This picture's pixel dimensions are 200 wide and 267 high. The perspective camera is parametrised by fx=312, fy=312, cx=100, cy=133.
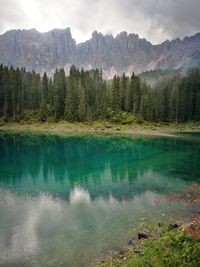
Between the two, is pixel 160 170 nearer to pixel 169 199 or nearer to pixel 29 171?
pixel 169 199

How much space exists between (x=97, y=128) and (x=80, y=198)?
10699 cm

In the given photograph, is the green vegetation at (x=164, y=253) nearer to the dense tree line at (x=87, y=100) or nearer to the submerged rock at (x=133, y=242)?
the submerged rock at (x=133, y=242)

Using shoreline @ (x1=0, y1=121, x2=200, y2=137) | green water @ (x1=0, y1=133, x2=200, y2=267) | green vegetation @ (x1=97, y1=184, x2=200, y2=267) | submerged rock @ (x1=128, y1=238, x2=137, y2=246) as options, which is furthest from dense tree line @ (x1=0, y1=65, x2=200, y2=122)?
green vegetation @ (x1=97, y1=184, x2=200, y2=267)

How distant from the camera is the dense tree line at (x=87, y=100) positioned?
160250mm

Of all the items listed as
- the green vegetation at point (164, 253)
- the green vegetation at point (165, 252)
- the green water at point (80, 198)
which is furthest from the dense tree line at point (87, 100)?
the green vegetation at point (164, 253)

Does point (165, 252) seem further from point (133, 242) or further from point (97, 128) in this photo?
point (97, 128)

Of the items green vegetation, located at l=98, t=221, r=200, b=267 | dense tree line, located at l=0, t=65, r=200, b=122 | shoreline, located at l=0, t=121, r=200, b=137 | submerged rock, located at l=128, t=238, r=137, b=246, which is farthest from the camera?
dense tree line, located at l=0, t=65, r=200, b=122

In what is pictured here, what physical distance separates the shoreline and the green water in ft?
169

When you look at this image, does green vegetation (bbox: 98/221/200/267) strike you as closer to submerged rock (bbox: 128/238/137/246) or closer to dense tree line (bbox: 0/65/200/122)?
submerged rock (bbox: 128/238/137/246)

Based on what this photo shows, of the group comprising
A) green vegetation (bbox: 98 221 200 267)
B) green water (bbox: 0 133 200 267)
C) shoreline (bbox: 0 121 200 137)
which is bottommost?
green water (bbox: 0 133 200 267)

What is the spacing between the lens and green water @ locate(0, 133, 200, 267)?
26773 mm

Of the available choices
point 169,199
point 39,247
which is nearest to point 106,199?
point 169,199

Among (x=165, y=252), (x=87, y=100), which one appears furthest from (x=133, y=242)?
(x=87, y=100)

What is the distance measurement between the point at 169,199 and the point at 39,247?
69.0ft
